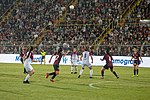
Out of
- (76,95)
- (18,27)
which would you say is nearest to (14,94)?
(76,95)

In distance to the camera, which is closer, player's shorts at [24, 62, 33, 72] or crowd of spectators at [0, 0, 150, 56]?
player's shorts at [24, 62, 33, 72]

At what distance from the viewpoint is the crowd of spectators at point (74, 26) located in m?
47.3

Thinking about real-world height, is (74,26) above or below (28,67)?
above

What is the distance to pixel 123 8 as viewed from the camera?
52.6m

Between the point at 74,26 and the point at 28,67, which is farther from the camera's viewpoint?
the point at 74,26

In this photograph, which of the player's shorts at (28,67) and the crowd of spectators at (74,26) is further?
the crowd of spectators at (74,26)

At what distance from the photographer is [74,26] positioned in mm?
53000

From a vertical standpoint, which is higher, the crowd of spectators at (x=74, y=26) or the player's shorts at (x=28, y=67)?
the crowd of spectators at (x=74, y=26)

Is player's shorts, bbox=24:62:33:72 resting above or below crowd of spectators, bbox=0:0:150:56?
below

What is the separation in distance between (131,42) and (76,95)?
2841 centimetres

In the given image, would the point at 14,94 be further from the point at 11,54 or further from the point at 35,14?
the point at 35,14

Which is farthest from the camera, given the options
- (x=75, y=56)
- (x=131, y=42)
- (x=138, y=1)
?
(x=138, y=1)

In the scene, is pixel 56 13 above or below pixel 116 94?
above

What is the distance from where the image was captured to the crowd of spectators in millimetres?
47344
